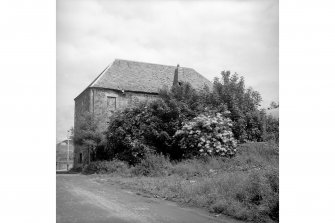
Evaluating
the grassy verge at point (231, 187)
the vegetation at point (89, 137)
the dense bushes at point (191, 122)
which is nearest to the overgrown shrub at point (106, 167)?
the dense bushes at point (191, 122)

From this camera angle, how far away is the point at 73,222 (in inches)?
156

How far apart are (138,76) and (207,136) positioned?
1160 centimetres

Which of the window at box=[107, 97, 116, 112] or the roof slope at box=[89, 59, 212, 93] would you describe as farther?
the roof slope at box=[89, 59, 212, 93]

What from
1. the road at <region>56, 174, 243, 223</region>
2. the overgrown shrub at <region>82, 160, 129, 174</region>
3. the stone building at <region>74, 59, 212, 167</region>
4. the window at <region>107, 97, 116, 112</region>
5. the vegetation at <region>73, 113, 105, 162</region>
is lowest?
the overgrown shrub at <region>82, 160, 129, 174</region>

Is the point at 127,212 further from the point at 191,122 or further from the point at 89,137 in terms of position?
the point at 89,137

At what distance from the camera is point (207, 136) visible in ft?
43.3

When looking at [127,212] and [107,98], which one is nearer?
[127,212]

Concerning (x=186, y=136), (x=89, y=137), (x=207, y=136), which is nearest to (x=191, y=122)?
(x=186, y=136)

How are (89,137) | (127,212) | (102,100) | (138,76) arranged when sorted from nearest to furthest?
(127,212)
(89,137)
(102,100)
(138,76)

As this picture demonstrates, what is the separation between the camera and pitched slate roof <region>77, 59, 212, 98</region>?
895 inches

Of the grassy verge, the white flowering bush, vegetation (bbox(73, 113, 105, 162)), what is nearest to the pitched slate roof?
vegetation (bbox(73, 113, 105, 162))

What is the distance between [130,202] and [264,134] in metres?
8.65

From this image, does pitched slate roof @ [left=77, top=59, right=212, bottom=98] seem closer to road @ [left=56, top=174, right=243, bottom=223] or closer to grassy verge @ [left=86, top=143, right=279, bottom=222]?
grassy verge @ [left=86, top=143, right=279, bottom=222]
